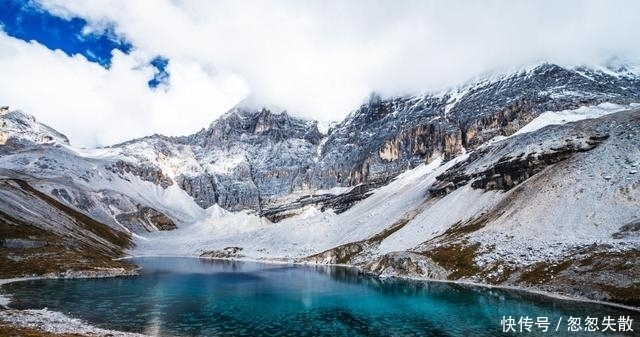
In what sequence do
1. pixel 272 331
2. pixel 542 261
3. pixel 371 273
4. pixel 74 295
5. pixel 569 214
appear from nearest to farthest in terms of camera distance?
1. pixel 272 331
2. pixel 74 295
3. pixel 542 261
4. pixel 569 214
5. pixel 371 273

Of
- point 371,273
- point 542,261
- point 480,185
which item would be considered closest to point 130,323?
point 542,261

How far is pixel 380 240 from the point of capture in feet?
634

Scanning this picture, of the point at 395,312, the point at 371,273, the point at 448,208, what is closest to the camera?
the point at 395,312

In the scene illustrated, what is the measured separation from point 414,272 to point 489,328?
68.5m

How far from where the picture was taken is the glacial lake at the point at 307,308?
2491 inches

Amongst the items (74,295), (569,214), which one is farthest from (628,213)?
(74,295)

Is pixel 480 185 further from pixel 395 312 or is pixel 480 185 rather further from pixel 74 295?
pixel 74 295

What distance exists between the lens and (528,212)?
13625 centimetres

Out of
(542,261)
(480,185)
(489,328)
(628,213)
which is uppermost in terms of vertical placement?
(480,185)

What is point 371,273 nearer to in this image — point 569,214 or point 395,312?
point 569,214

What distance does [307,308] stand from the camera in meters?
81.9

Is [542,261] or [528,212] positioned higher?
[528,212]

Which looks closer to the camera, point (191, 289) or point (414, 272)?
point (191, 289)

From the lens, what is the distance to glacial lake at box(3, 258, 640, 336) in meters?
63.3
